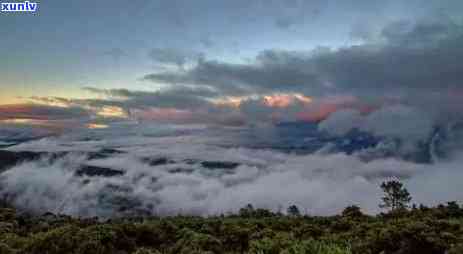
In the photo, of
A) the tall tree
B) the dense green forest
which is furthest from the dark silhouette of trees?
the dense green forest

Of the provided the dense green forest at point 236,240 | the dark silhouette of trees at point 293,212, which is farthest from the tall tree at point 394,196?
the dense green forest at point 236,240

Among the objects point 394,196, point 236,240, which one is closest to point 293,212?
point 394,196

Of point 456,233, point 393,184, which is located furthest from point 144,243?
point 393,184

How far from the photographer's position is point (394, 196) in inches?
4131

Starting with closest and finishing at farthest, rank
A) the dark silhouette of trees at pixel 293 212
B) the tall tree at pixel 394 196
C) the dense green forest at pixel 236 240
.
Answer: the dense green forest at pixel 236 240
the dark silhouette of trees at pixel 293 212
the tall tree at pixel 394 196

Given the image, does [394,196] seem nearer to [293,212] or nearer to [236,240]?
[293,212]

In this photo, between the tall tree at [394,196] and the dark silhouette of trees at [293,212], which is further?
the tall tree at [394,196]

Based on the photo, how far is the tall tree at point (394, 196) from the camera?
104m

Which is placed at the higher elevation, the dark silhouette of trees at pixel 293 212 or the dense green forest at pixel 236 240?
the dense green forest at pixel 236 240

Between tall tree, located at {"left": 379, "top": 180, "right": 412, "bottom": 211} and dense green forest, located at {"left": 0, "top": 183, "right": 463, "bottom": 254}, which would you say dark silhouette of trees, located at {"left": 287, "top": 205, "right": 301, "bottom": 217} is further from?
dense green forest, located at {"left": 0, "top": 183, "right": 463, "bottom": 254}

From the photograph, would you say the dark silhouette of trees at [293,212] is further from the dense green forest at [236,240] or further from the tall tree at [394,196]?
the dense green forest at [236,240]

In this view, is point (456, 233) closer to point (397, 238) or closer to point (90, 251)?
point (397, 238)

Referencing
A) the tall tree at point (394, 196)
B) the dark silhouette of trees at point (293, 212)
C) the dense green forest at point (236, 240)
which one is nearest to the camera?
the dense green forest at point (236, 240)

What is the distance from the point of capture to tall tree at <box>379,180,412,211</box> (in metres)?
104
